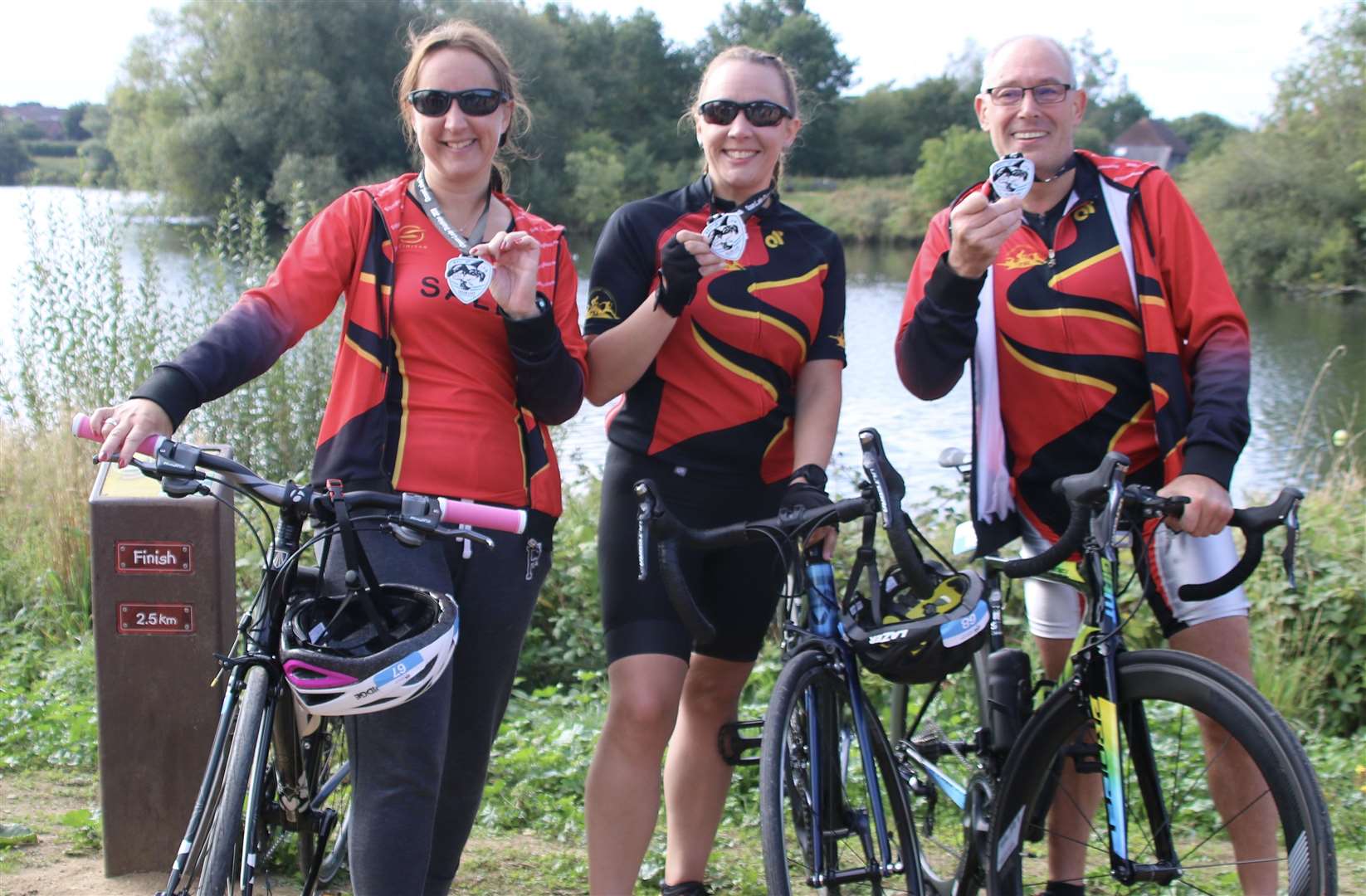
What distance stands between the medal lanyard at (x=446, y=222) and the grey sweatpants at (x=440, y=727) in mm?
622

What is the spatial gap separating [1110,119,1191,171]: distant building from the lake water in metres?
54.6

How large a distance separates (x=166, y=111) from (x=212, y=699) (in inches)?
1036

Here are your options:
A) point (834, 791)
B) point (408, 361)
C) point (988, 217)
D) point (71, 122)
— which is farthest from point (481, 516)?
point (71, 122)

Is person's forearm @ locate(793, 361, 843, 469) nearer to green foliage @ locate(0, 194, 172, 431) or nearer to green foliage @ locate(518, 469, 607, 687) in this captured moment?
green foliage @ locate(518, 469, 607, 687)

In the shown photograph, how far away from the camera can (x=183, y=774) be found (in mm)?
3418

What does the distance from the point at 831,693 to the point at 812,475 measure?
Result: 1.64 ft

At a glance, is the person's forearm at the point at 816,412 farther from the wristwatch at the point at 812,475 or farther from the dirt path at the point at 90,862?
the dirt path at the point at 90,862

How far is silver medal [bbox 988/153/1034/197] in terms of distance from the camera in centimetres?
291

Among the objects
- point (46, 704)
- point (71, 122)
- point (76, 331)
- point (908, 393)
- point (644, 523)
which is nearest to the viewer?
point (644, 523)

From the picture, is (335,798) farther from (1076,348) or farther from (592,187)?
(592,187)

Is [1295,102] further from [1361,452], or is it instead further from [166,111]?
[166,111]

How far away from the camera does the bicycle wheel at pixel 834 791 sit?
277cm

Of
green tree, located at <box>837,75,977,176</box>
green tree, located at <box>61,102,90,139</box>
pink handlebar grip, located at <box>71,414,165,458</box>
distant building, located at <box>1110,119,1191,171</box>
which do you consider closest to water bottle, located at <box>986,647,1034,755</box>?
pink handlebar grip, located at <box>71,414,165,458</box>

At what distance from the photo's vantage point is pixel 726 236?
294 cm
